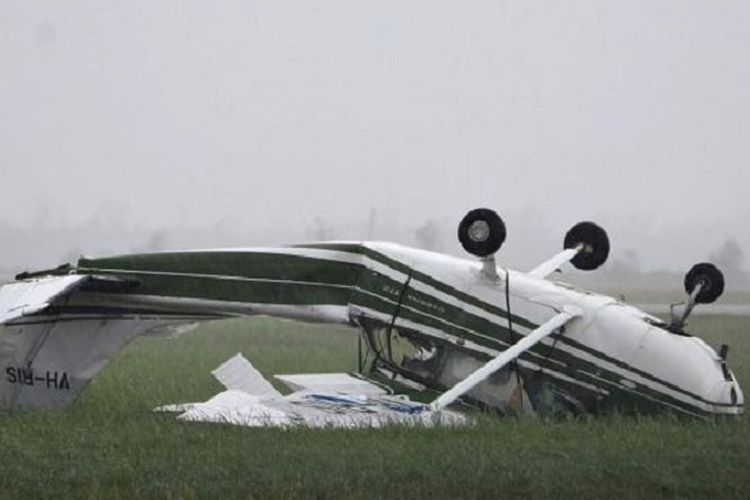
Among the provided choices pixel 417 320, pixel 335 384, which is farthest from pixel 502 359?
pixel 335 384

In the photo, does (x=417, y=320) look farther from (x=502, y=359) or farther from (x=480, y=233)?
(x=502, y=359)

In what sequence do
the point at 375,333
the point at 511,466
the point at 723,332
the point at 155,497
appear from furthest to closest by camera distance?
the point at 723,332 < the point at 375,333 < the point at 511,466 < the point at 155,497

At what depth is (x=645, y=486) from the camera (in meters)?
11.5

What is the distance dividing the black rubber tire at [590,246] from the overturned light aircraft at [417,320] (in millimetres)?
283

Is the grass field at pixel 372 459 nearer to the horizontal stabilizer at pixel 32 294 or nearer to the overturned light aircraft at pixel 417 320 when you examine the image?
the overturned light aircraft at pixel 417 320

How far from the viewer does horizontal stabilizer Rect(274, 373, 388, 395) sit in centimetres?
1627

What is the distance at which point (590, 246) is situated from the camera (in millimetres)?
18422

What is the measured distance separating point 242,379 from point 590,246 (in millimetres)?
4469

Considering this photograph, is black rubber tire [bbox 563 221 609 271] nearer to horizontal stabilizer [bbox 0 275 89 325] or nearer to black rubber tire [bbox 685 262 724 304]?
black rubber tire [bbox 685 262 724 304]

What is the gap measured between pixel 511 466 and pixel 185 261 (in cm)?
634

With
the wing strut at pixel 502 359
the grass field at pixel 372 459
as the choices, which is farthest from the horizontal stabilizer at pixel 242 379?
the wing strut at pixel 502 359

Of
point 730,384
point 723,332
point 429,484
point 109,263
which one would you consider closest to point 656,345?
point 730,384

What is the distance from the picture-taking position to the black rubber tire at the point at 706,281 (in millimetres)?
16859

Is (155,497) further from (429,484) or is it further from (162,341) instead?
(162,341)
